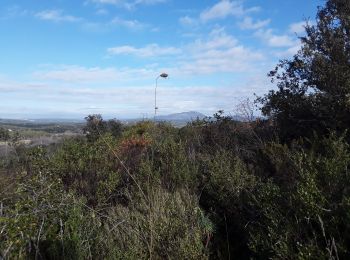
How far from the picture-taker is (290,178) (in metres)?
5.59

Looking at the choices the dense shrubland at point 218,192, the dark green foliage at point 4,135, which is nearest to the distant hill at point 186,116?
the dense shrubland at point 218,192

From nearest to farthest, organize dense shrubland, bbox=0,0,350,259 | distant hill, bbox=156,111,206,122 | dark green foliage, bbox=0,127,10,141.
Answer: dense shrubland, bbox=0,0,350,259, dark green foliage, bbox=0,127,10,141, distant hill, bbox=156,111,206,122

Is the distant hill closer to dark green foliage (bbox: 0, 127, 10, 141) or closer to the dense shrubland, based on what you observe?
the dense shrubland

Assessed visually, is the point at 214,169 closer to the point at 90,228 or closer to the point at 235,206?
the point at 235,206

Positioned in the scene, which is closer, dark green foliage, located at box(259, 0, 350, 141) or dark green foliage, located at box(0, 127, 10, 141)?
dark green foliage, located at box(259, 0, 350, 141)

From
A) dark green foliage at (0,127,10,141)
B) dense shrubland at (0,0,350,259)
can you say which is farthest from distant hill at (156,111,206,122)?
dark green foliage at (0,127,10,141)

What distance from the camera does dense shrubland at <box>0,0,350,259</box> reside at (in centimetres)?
422

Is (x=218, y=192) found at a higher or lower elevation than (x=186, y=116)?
lower

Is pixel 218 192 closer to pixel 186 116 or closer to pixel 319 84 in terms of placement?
pixel 319 84

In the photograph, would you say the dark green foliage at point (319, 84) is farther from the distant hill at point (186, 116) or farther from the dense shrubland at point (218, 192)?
the distant hill at point (186, 116)

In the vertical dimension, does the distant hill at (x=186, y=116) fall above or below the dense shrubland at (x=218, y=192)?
above

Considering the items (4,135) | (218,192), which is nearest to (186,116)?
(4,135)

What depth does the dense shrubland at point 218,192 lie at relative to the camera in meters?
4.22

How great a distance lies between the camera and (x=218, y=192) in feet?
20.4
